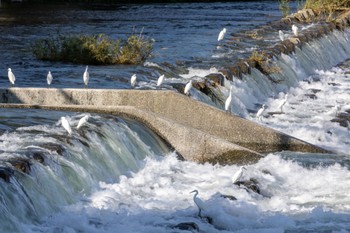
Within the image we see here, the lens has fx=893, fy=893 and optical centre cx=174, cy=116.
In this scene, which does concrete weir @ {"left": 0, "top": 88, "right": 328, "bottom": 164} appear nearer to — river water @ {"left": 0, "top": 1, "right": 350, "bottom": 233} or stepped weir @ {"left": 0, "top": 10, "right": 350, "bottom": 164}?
stepped weir @ {"left": 0, "top": 10, "right": 350, "bottom": 164}

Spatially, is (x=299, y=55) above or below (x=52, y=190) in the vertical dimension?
below

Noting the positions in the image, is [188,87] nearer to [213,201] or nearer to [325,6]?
[213,201]

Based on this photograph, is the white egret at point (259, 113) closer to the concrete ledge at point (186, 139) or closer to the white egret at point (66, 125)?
the concrete ledge at point (186, 139)

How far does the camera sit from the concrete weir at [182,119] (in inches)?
537

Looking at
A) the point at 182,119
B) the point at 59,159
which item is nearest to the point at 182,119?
the point at 182,119

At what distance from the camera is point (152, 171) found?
1273 centimetres

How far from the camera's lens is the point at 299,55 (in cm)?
2473

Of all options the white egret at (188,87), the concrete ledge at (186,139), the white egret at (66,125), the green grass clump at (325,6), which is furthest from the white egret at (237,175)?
the green grass clump at (325,6)

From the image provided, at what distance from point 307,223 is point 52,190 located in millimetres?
3084

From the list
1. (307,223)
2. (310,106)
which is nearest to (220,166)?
(307,223)

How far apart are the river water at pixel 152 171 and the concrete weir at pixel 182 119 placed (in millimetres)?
206

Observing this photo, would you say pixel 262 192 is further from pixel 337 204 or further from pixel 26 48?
pixel 26 48

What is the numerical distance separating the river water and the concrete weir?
206mm

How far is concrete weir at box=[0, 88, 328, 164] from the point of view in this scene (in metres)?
13.6
